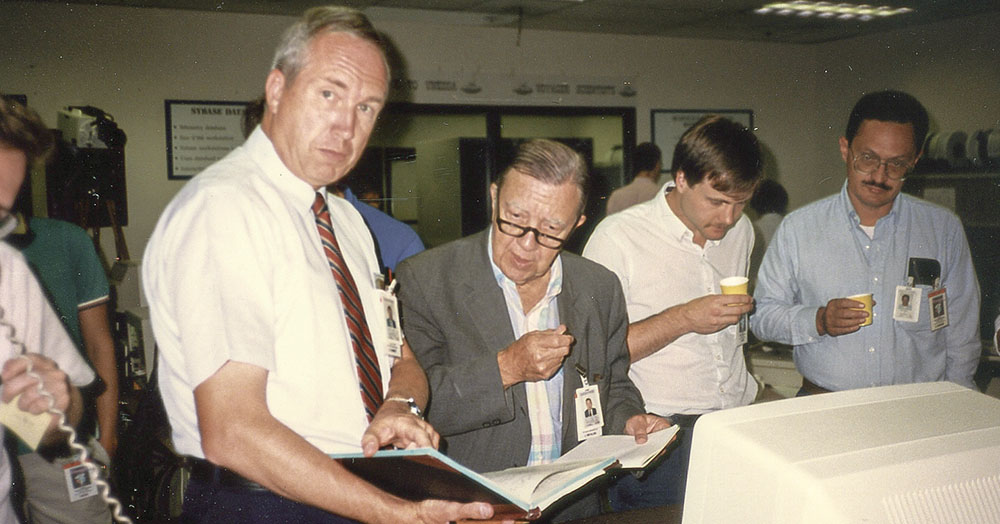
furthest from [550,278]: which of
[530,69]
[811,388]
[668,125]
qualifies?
[668,125]

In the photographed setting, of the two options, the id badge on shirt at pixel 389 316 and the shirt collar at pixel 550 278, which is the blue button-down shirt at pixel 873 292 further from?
the id badge on shirt at pixel 389 316

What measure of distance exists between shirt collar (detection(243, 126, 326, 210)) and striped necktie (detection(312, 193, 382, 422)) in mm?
63

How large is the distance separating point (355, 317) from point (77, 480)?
35.3 inches

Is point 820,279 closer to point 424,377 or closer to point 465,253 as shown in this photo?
point 465,253

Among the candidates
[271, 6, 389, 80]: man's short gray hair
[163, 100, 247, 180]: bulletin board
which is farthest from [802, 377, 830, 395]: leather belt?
[163, 100, 247, 180]: bulletin board

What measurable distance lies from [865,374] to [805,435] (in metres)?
1.65

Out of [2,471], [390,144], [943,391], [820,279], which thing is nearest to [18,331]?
[2,471]

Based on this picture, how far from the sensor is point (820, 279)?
2.29 meters

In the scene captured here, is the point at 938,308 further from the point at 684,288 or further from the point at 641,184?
the point at 641,184

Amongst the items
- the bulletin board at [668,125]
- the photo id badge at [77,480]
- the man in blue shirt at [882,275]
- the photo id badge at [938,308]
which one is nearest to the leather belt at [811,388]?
the man in blue shirt at [882,275]

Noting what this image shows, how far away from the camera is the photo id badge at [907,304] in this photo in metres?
2.14

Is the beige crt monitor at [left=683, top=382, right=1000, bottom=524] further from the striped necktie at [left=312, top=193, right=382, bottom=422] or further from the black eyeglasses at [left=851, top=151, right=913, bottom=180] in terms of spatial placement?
the black eyeglasses at [left=851, top=151, right=913, bottom=180]

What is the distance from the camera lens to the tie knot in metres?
1.30

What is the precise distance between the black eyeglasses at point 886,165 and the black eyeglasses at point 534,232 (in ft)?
3.80
